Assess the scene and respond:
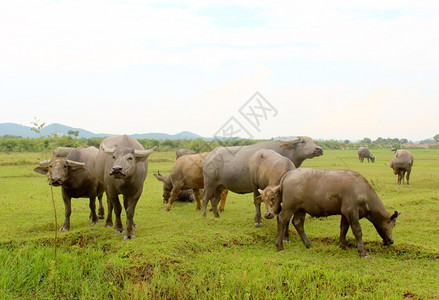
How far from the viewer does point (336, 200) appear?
570 cm

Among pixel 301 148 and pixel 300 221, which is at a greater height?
pixel 301 148

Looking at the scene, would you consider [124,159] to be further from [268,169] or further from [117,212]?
[268,169]

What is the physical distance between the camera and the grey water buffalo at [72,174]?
691cm

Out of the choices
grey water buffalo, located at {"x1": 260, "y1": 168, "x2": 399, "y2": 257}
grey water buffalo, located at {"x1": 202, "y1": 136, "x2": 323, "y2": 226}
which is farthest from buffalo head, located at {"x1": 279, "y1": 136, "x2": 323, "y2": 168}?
grey water buffalo, located at {"x1": 260, "y1": 168, "x2": 399, "y2": 257}

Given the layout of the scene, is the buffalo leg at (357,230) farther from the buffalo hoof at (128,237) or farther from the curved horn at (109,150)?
the curved horn at (109,150)

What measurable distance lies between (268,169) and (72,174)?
374cm

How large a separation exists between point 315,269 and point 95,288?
10.1ft

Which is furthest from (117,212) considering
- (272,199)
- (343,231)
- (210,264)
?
(343,231)

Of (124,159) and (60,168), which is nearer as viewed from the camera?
(124,159)

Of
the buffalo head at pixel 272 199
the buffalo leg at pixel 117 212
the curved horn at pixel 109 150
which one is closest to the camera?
the buffalo head at pixel 272 199

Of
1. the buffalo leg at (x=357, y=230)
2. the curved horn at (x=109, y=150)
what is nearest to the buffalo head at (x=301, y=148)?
the buffalo leg at (x=357, y=230)

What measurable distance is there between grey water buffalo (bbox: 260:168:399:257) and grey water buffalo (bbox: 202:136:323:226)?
214 cm

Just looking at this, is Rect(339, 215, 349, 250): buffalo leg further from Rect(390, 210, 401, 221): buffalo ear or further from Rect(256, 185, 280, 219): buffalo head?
Rect(256, 185, 280, 219): buffalo head

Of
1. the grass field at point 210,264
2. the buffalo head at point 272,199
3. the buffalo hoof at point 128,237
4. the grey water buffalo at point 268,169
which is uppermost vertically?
the grey water buffalo at point 268,169
